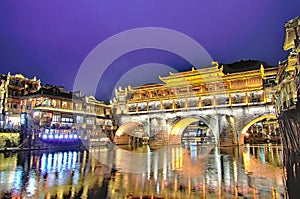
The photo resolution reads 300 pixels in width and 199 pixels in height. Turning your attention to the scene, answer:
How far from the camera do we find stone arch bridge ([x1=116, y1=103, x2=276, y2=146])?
31703 mm

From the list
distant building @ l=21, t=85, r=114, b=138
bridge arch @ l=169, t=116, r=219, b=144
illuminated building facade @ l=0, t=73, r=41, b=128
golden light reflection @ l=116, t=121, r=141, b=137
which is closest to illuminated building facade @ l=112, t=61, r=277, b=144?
bridge arch @ l=169, t=116, r=219, b=144

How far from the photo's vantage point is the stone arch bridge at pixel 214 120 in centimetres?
3170

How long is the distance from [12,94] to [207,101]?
112 feet

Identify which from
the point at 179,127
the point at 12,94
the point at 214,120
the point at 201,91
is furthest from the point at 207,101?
the point at 12,94

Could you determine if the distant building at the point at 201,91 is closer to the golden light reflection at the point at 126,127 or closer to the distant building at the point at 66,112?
the golden light reflection at the point at 126,127

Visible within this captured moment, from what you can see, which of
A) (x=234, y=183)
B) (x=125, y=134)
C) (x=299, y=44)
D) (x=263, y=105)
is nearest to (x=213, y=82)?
(x=263, y=105)

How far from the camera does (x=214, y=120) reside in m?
33.8

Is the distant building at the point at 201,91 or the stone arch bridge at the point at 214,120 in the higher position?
the distant building at the point at 201,91

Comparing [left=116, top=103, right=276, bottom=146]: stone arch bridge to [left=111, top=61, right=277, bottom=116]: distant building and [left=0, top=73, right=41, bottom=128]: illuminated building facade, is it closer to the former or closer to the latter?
[left=111, top=61, right=277, bottom=116]: distant building

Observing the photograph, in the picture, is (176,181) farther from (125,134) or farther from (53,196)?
(125,134)

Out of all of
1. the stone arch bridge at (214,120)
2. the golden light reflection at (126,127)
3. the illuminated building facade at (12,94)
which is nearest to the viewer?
the stone arch bridge at (214,120)

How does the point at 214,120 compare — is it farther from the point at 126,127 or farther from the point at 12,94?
the point at 12,94

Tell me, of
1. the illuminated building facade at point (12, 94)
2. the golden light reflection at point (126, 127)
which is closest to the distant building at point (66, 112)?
the golden light reflection at point (126, 127)

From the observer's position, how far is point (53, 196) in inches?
287
